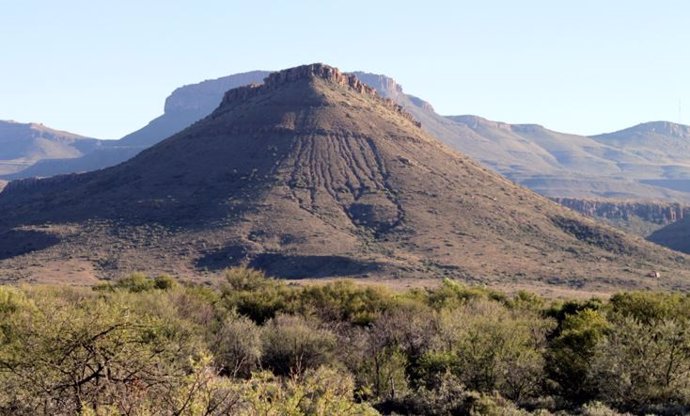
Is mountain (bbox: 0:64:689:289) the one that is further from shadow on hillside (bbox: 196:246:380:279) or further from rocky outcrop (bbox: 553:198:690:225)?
rocky outcrop (bbox: 553:198:690:225)

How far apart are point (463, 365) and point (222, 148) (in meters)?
92.3

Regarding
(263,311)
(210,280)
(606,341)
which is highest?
(606,341)

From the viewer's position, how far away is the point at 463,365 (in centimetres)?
2870

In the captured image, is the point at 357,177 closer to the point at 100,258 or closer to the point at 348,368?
the point at 100,258

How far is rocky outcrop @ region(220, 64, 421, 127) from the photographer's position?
140m

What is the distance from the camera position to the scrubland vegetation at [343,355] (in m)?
13.0

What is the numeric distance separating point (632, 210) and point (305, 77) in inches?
3699

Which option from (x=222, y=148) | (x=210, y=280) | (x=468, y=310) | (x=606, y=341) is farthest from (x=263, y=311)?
(x=222, y=148)

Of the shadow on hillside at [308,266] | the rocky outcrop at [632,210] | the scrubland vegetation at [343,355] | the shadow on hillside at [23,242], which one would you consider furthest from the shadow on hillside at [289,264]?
the rocky outcrop at [632,210]

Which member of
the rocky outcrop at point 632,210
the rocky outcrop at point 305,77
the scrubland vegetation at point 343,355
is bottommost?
the rocky outcrop at point 632,210

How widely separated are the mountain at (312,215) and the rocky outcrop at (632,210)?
74.7m

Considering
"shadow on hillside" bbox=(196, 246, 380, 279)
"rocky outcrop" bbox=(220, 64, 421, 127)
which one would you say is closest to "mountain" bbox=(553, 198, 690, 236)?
"rocky outcrop" bbox=(220, 64, 421, 127)

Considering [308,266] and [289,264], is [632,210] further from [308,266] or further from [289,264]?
[289,264]

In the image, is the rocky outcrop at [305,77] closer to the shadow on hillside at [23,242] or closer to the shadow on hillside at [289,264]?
the shadow on hillside at [23,242]
